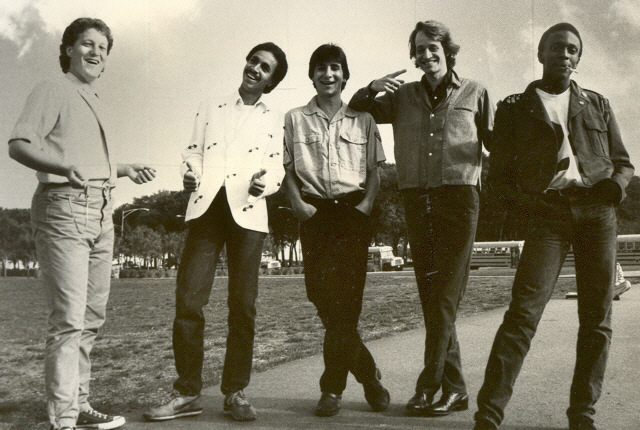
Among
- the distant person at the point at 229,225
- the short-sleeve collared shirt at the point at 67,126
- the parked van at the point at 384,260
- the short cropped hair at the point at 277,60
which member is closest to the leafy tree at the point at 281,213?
the distant person at the point at 229,225

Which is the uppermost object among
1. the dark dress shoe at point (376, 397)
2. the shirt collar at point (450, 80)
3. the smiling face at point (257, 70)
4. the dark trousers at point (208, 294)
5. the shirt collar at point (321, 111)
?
the smiling face at point (257, 70)

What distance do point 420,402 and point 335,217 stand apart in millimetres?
1033

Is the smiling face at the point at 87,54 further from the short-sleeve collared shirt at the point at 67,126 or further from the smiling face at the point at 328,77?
the smiling face at the point at 328,77

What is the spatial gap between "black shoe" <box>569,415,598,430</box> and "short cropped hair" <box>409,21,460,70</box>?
184 centimetres

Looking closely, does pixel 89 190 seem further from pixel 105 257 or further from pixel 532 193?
pixel 532 193

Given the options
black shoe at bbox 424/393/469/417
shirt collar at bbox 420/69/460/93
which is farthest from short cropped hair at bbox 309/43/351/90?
black shoe at bbox 424/393/469/417

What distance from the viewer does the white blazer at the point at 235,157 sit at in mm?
3344

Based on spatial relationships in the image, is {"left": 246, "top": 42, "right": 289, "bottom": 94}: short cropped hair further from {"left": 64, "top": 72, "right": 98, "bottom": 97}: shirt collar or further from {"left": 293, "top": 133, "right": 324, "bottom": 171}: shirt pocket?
{"left": 64, "top": 72, "right": 98, "bottom": 97}: shirt collar

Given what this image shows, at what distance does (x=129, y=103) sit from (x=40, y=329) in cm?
567

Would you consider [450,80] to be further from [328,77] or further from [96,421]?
[96,421]

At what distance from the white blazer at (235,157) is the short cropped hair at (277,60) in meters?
0.19

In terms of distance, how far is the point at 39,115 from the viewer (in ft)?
9.28

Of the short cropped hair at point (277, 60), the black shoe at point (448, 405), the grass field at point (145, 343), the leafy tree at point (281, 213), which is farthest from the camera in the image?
the leafy tree at point (281, 213)

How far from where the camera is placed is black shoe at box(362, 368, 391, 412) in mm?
3361
